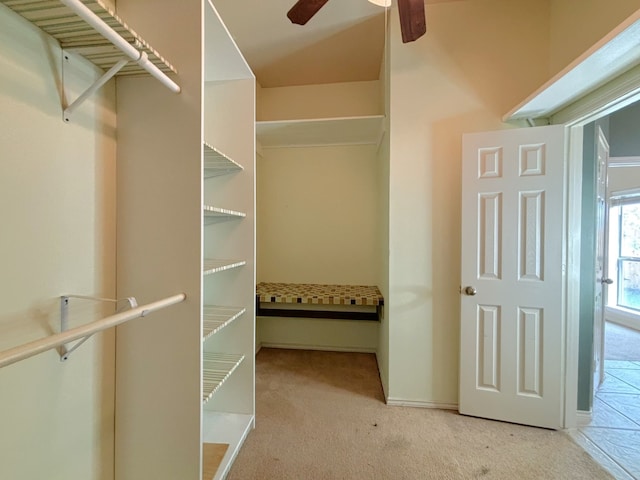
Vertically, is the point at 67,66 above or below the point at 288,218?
above

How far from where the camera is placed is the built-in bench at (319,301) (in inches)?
106

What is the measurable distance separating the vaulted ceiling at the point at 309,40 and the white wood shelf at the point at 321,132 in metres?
0.63

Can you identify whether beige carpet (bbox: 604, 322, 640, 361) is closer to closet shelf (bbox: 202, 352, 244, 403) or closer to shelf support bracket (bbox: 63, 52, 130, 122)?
closet shelf (bbox: 202, 352, 244, 403)

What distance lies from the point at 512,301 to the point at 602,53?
4.70 feet

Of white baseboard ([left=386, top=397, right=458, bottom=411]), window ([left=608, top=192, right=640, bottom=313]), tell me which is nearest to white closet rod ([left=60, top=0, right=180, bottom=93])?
white baseboard ([left=386, top=397, right=458, bottom=411])

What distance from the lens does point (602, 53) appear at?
4.21 feet

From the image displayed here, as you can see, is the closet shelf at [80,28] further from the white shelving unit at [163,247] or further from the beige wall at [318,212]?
the beige wall at [318,212]

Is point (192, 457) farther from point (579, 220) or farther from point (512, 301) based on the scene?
point (579, 220)

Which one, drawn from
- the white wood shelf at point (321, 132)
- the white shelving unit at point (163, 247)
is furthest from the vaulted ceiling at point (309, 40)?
the white shelving unit at point (163, 247)

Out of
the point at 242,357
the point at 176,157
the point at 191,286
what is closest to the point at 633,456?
the point at 242,357

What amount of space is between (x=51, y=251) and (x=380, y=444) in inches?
76.6

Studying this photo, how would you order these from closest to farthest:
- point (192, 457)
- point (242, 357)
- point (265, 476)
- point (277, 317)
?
point (192, 457) → point (265, 476) → point (242, 357) → point (277, 317)

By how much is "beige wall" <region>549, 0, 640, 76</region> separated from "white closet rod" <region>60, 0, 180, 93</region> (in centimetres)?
222

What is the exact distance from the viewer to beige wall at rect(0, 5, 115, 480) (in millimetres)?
845
